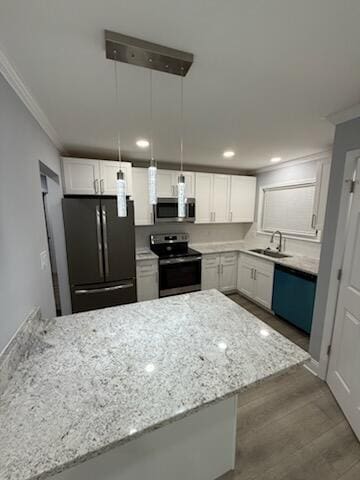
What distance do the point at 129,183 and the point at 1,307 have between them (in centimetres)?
229

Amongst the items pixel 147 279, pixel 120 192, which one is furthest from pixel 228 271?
pixel 120 192

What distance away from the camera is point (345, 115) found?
5.39ft

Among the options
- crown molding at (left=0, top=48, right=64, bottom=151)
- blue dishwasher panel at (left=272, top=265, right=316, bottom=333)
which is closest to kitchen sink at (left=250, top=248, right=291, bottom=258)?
blue dishwasher panel at (left=272, top=265, right=316, bottom=333)

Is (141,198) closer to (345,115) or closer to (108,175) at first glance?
(108,175)

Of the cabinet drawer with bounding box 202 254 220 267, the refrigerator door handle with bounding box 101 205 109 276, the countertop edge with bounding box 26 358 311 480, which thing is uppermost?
the refrigerator door handle with bounding box 101 205 109 276

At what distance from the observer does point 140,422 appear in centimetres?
72

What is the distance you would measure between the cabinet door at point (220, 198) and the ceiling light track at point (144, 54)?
8.71ft

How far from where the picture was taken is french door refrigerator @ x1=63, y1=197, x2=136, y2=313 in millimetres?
2510

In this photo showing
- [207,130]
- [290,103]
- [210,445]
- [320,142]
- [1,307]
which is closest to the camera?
[1,307]

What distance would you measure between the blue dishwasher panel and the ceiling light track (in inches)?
96.7

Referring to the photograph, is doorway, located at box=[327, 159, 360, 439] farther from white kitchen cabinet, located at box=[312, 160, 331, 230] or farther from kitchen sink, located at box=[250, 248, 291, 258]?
kitchen sink, located at box=[250, 248, 291, 258]

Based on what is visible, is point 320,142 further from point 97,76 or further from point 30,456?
point 30,456

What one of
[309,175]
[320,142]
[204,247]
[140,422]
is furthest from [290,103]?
[204,247]

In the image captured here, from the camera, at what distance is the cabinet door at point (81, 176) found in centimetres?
265
